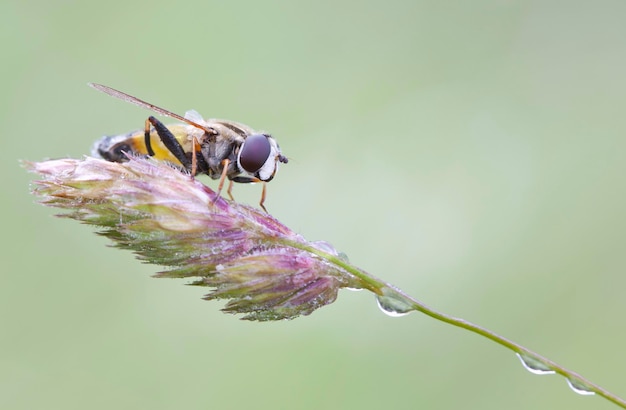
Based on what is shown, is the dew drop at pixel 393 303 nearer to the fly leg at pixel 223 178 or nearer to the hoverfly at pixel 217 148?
the fly leg at pixel 223 178

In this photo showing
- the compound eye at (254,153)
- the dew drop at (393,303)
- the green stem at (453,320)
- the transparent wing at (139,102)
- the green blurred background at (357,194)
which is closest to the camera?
the green stem at (453,320)

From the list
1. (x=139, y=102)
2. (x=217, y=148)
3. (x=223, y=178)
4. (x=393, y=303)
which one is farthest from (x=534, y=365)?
(x=217, y=148)

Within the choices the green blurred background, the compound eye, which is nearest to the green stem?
the compound eye

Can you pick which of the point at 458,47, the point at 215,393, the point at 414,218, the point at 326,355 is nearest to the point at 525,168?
the point at 414,218

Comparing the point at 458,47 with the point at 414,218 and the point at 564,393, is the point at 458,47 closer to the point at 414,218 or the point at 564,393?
the point at 414,218

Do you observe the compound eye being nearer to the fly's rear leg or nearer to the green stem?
the fly's rear leg

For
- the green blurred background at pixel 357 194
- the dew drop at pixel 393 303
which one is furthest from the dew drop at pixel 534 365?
the green blurred background at pixel 357 194

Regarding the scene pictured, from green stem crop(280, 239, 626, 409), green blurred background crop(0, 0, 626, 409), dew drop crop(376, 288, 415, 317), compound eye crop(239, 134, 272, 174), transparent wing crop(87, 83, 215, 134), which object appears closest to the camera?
green stem crop(280, 239, 626, 409)

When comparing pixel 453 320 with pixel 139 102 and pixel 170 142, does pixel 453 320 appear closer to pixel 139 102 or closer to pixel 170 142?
pixel 139 102
